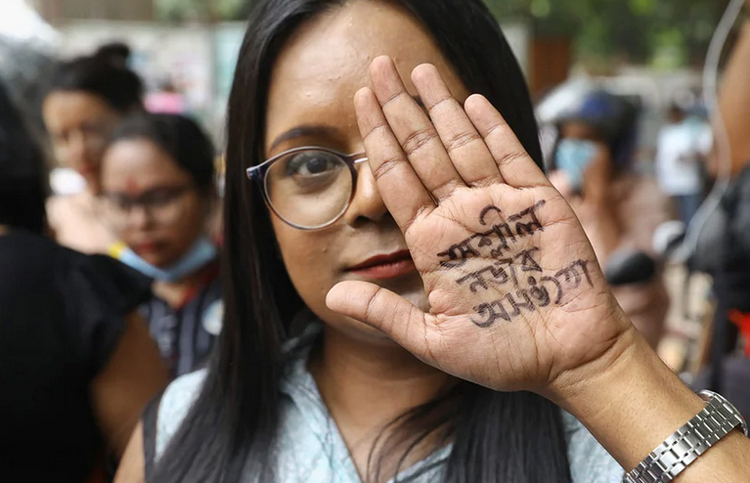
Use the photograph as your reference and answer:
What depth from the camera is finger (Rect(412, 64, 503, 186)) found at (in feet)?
3.60

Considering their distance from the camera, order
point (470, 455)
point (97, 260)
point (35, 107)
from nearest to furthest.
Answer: point (470, 455), point (97, 260), point (35, 107)

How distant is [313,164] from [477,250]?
14.5 inches

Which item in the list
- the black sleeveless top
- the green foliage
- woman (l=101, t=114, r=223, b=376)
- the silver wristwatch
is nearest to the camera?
the silver wristwatch

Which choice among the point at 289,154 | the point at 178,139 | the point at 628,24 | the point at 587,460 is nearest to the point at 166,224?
the point at 178,139

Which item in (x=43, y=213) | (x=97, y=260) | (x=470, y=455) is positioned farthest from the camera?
(x=43, y=213)

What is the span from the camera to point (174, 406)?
155 cm

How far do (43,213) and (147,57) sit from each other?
7.70 metres

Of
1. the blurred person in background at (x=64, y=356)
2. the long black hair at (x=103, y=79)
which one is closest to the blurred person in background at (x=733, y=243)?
the blurred person in background at (x=64, y=356)

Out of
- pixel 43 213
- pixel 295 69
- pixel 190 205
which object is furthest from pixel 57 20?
pixel 295 69

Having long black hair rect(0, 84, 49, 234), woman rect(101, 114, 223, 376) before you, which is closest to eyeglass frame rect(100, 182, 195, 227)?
woman rect(101, 114, 223, 376)

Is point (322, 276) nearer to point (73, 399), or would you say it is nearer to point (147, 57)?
point (73, 399)

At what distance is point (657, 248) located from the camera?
3.38 metres

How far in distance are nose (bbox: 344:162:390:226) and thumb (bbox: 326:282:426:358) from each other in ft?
0.49

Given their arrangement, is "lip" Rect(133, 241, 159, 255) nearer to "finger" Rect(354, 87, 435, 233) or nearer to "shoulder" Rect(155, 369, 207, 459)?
"shoulder" Rect(155, 369, 207, 459)
